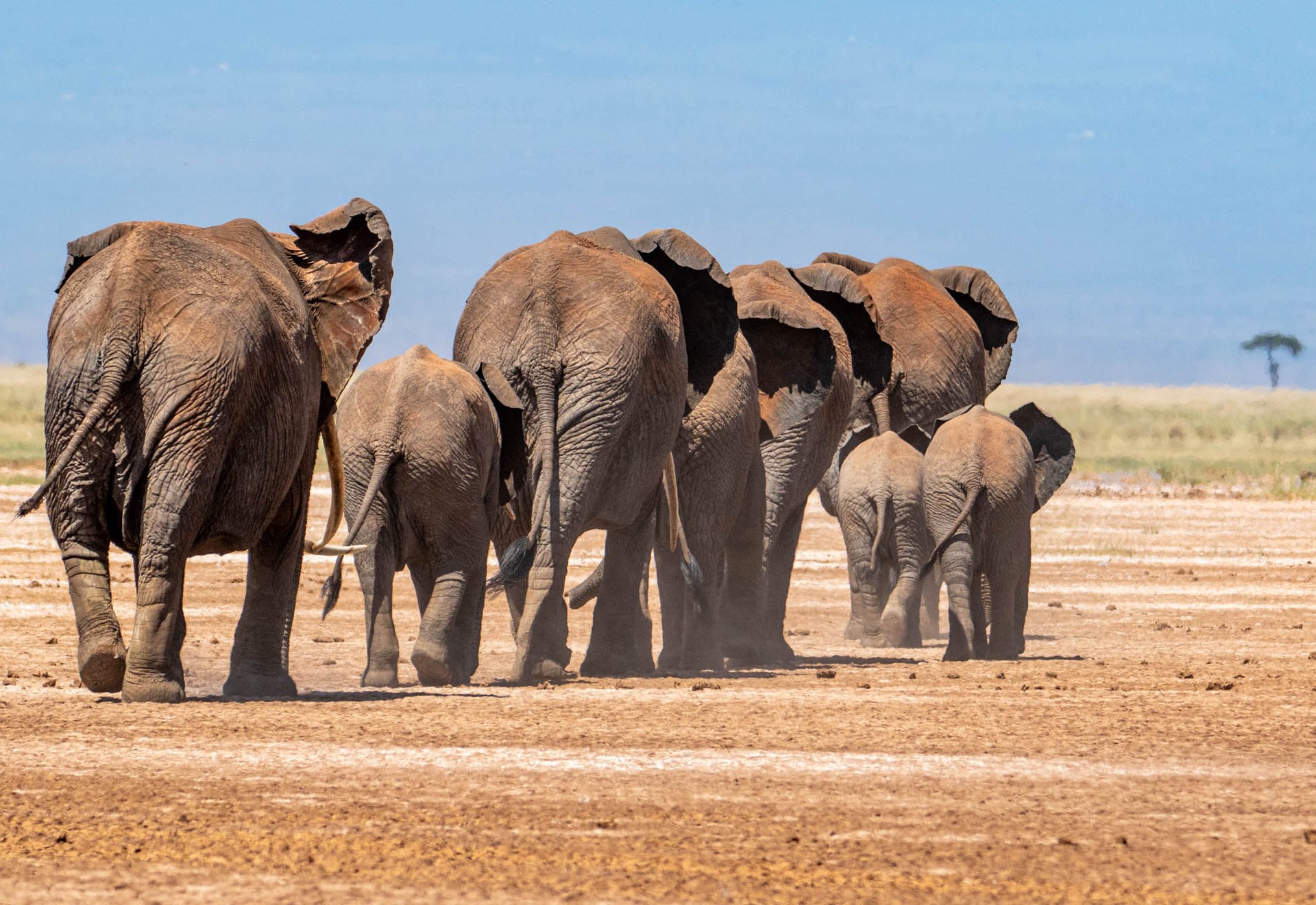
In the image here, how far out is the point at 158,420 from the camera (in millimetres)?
8336

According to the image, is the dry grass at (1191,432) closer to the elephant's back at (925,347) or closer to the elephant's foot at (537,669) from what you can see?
A: the elephant's back at (925,347)

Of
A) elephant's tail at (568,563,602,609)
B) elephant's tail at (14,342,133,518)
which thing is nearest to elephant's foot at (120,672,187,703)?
elephant's tail at (14,342,133,518)

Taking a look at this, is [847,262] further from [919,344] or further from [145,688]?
[145,688]

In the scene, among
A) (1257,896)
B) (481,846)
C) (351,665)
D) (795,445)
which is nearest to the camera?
(1257,896)

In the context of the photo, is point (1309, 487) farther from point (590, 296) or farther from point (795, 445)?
point (590, 296)

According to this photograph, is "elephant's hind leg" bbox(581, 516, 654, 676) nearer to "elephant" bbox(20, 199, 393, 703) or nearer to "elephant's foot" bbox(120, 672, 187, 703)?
"elephant" bbox(20, 199, 393, 703)

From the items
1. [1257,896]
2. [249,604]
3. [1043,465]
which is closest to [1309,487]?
[1043,465]

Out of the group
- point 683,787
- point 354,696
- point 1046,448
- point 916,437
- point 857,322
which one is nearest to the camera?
point 683,787

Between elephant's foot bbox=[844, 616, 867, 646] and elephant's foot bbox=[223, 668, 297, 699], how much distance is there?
6.86 m

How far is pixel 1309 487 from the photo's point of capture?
128 ft

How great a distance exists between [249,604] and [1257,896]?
5.69 meters

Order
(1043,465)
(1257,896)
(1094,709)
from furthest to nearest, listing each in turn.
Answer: (1043,465), (1094,709), (1257,896)

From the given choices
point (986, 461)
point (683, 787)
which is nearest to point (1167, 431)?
point (986, 461)

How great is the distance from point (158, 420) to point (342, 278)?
1903mm
